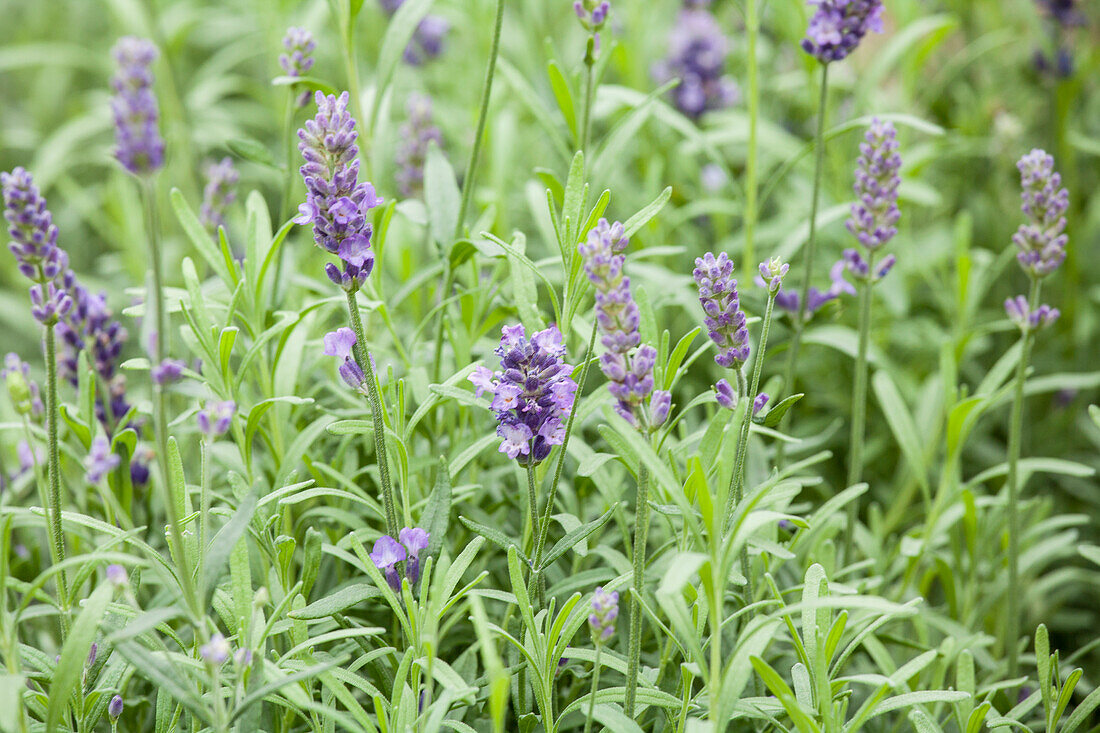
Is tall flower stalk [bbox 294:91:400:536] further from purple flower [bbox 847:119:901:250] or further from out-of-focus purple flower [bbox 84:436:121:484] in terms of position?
purple flower [bbox 847:119:901:250]

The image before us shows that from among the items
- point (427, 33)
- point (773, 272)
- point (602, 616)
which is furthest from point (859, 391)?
point (427, 33)

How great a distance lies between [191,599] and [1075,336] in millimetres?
2636

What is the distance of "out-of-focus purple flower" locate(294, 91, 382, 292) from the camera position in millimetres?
1253

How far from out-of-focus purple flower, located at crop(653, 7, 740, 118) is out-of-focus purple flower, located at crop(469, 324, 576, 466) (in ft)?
5.86

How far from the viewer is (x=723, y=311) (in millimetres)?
1336

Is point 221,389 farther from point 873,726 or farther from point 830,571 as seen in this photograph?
point 873,726

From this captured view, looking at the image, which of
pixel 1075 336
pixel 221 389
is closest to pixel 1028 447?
pixel 1075 336

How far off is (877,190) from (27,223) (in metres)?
1.43

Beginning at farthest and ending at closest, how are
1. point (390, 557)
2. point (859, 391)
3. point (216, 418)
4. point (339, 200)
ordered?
point (859, 391) < point (390, 557) < point (339, 200) < point (216, 418)

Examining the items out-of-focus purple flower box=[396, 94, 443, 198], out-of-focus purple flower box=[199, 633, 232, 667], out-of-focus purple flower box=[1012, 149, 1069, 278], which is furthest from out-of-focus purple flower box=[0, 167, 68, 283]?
out-of-focus purple flower box=[1012, 149, 1069, 278]

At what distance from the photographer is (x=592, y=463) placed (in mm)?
1329

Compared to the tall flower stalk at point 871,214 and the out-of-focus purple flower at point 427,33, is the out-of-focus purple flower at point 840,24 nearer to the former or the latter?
the tall flower stalk at point 871,214

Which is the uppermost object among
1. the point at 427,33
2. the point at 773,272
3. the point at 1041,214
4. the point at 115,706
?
the point at 427,33

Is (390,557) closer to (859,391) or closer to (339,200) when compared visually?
(339,200)
